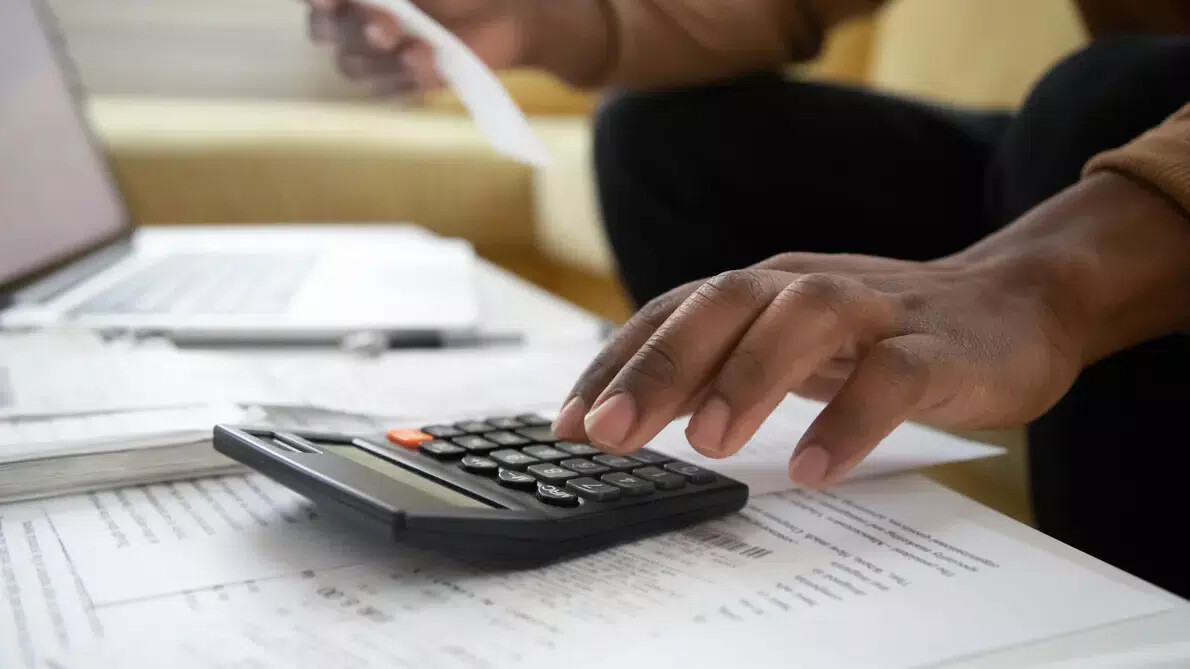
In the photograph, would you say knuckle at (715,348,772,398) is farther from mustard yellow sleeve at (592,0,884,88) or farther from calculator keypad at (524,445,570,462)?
mustard yellow sleeve at (592,0,884,88)

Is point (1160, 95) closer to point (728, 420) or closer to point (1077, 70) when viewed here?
point (1077, 70)

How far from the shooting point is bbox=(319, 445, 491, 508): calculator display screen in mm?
316

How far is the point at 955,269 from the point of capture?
447 mm

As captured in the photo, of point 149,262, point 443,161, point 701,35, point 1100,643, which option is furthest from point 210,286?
point 443,161

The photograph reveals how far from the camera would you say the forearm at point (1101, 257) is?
44 centimetres

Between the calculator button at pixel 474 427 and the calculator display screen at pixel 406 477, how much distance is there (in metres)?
0.04

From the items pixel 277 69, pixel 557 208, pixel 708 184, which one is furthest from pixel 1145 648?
pixel 277 69

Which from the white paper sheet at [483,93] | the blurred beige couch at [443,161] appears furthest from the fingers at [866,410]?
the blurred beige couch at [443,161]

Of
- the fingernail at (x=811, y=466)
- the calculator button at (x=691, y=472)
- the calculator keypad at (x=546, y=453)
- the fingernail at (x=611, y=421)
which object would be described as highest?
the fingernail at (x=611, y=421)

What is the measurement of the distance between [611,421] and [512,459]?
4cm

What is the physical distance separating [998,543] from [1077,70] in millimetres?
423

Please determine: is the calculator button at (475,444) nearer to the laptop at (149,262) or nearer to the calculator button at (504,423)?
the calculator button at (504,423)

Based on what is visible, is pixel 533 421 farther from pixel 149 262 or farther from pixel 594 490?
pixel 149 262

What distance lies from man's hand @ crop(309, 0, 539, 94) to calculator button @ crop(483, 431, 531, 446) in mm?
372
